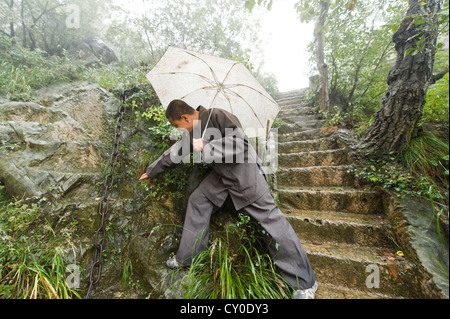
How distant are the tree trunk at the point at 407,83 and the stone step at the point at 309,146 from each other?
82cm

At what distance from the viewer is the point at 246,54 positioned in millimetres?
5441

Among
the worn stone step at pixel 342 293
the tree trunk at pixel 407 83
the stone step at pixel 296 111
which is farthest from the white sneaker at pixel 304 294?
the stone step at pixel 296 111

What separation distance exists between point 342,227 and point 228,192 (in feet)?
5.08

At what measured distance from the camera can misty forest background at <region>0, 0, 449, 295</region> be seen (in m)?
2.19

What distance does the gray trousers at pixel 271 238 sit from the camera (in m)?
1.58

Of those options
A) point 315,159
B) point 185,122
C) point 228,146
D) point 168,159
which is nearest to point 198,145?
point 228,146

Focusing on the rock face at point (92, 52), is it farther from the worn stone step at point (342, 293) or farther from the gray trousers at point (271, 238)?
the worn stone step at point (342, 293)

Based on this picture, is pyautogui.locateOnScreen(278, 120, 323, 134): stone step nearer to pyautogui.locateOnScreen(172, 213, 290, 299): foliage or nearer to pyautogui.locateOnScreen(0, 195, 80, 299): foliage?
pyautogui.locateOnScreen(172, 213, 290, 299): foliage

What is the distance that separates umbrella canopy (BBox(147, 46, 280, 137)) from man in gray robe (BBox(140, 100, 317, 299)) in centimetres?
21

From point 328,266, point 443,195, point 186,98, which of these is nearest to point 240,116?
point 186,98

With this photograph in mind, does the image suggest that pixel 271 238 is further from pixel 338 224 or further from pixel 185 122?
pixel 185 122

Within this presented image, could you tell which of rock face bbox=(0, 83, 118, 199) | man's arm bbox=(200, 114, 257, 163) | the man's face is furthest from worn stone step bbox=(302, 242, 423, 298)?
rock face bbox=(0, 83, 118, 199)

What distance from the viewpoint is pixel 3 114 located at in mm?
2150
